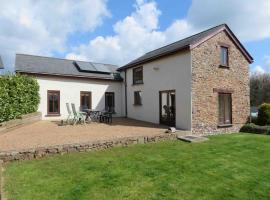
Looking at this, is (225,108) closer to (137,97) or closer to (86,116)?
(137,97)

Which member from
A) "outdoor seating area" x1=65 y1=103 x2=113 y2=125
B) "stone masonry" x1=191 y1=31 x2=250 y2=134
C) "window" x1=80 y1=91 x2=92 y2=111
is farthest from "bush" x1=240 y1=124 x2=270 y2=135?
"window" x1=80 y1=91 x2=92 y2=111

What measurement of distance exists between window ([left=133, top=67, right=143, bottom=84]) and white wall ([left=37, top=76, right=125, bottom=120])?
2516 millimetres

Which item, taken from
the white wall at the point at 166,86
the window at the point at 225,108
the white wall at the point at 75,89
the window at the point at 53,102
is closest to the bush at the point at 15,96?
the white wall at the point at 75,89

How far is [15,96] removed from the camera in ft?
41.5

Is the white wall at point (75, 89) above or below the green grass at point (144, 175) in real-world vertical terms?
above

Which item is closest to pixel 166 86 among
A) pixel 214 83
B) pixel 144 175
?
pixel 214 83

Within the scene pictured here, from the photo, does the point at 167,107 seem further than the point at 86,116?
No

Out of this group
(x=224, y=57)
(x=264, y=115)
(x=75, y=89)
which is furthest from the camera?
(x=75, y=89)

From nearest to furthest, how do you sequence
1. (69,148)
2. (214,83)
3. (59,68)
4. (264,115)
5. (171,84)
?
(69,148) → (214,83) → (171,84) → (264,115) → (59,68)

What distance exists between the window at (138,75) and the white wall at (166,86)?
403 mm

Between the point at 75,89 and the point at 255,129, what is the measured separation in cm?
1305

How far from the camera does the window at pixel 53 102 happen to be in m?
17.5

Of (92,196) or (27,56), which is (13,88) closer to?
(27,56)

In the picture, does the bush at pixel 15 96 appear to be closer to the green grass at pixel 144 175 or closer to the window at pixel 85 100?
the window at pixel 85 100
